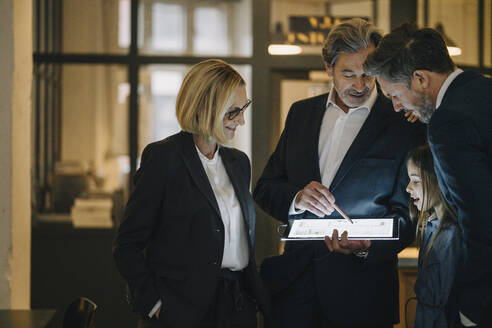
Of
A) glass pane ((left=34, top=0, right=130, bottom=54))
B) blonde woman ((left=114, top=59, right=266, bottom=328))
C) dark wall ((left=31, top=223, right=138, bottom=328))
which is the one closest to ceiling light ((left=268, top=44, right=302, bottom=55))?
glass pane ((left=34, top=0, right=130, bottom=54))

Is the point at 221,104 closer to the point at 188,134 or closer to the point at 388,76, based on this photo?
the point at 188,134

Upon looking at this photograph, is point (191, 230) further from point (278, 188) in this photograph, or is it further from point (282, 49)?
point (282, 49)

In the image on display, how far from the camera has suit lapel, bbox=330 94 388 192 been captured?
2398 millimetres

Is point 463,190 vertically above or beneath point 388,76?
beneath

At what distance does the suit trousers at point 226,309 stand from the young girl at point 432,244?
747 mm

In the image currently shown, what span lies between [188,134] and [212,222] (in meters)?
0.40

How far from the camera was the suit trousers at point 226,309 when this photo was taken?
2.23m

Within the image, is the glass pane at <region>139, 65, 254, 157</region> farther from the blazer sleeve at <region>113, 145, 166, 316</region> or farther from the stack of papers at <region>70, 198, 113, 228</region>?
the blazer sleeve at <region>113, 145, 166, 316</region>

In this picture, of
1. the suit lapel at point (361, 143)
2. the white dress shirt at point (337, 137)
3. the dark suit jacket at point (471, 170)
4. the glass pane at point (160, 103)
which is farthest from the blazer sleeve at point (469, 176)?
the glass pane at point (160, 103)

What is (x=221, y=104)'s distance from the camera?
2.26m

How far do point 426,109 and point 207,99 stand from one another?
84 cm

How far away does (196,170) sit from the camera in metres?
2.26

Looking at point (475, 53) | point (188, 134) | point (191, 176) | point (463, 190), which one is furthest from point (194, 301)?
point (475, 53)

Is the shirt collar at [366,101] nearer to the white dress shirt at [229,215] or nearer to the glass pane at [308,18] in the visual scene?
the white dress shirt at [229,215]
